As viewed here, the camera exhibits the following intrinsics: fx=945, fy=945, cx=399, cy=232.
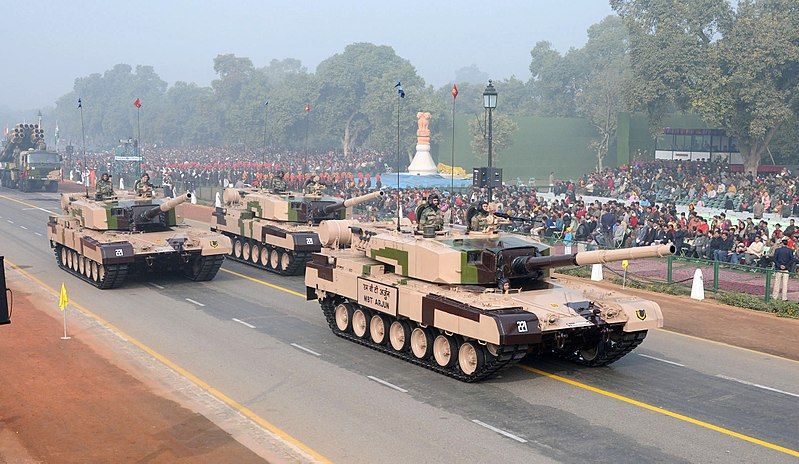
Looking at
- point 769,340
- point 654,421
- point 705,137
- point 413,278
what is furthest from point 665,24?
point 654,421

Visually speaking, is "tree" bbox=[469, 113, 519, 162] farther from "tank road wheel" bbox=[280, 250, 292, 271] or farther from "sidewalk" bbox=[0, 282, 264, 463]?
"sidewalk" bbox=[0, 282, 264, 463]

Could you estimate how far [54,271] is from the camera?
31.9 m

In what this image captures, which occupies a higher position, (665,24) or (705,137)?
(665,24)

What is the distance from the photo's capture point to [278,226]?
1253 inches

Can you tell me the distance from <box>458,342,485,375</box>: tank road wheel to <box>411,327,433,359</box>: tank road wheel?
95 centimetres

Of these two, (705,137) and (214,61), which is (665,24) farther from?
(214,61)

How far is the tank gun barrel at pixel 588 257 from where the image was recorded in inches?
620

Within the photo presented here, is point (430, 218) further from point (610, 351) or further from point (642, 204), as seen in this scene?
point (642, 204)

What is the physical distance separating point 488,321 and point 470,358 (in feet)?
4.67

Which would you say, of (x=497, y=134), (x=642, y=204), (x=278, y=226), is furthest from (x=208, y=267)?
(x=497, y=134)

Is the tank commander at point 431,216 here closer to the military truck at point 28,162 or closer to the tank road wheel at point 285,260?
the tank road wheel at point 285,260

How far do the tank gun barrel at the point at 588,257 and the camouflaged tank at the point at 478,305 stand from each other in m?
0.02

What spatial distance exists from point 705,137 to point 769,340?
121 feet

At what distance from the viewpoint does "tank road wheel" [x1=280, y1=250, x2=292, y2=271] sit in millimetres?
30859
